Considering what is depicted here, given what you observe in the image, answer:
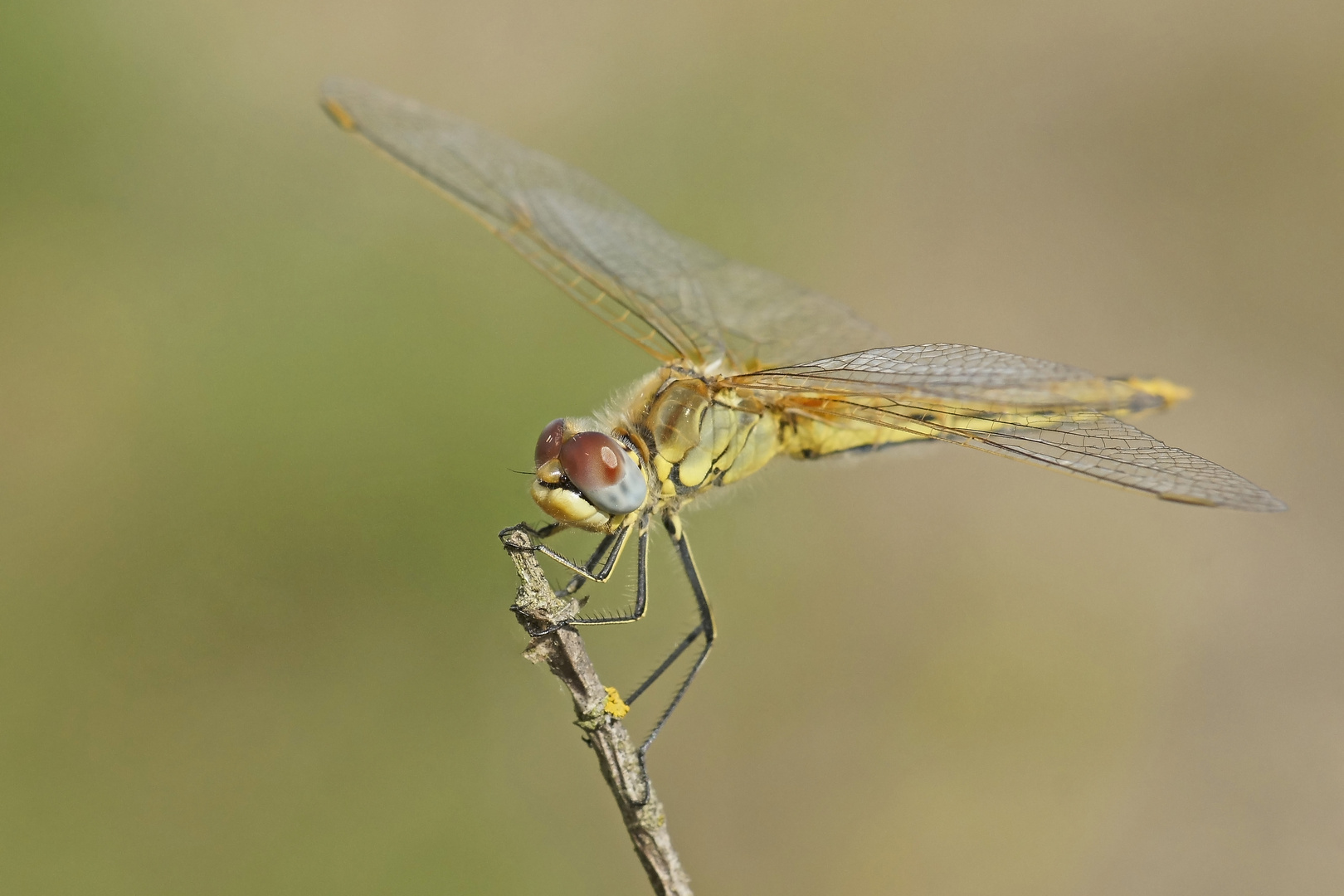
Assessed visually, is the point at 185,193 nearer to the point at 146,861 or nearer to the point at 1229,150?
the point at 146,861

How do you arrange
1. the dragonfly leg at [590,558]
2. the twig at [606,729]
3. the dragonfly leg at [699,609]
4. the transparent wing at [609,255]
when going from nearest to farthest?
the twig at [606,729], the dragonfly leg at [590,558], the dragonfly leg at [699,609], the transparent wing at [609,255]

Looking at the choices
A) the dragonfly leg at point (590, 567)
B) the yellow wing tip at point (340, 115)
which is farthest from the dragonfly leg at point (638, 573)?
the yellow wing tip at point (340, 115)

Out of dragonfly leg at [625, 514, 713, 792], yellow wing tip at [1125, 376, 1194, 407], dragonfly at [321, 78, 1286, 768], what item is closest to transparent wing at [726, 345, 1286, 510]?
dragonfly at [321, 78, 1286, 768]

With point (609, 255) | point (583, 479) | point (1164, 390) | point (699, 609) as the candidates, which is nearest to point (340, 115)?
point (609, 255)

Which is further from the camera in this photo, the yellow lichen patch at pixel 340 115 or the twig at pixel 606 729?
the yellow lichen patch at pixel 340 115

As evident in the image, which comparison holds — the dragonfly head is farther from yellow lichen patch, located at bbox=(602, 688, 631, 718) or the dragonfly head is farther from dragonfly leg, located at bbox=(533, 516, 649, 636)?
yellow lichen patch, located at bbox=(602, 688, 631, 718)

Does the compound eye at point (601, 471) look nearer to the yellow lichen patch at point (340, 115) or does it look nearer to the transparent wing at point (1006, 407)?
the transparent wing at point (1006, 407)
